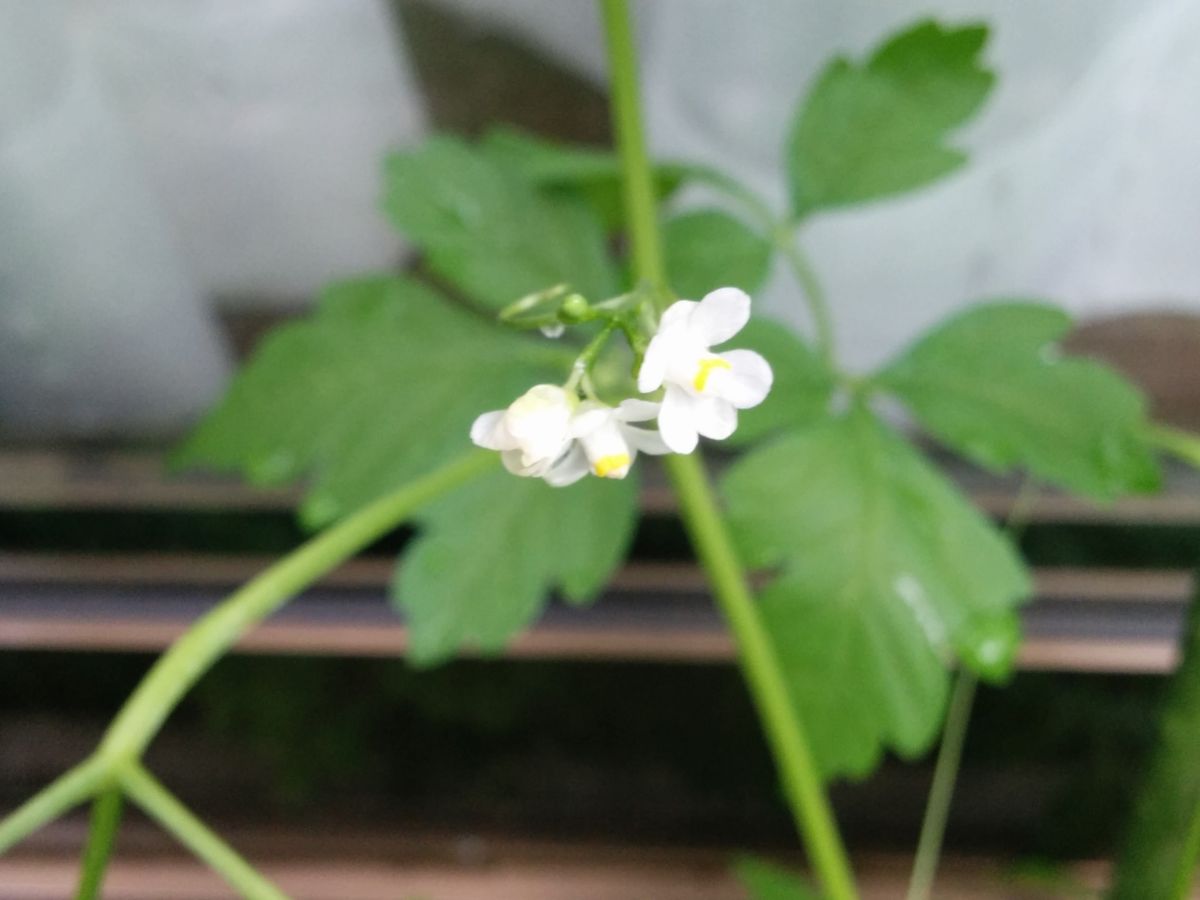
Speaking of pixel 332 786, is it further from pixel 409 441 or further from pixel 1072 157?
pixel 1072 157

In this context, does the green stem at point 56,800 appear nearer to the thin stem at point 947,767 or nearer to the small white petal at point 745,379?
the small white petal at point 745,379

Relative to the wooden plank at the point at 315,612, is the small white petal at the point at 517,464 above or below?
below

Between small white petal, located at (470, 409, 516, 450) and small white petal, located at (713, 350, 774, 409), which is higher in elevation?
small white petal, located at (470, 409, 516, 450)

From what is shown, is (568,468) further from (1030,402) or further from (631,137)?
(1030,402)

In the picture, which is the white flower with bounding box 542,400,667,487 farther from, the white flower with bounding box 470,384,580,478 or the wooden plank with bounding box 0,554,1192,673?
the wooden plank with bounding box 0,554,1192,673

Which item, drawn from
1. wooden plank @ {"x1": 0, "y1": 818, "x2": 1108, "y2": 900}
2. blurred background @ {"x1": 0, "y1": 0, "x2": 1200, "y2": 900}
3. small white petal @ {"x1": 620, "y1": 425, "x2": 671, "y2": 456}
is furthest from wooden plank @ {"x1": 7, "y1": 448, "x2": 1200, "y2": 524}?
small white petal @ {"x1": 620, "y1": 425, "x2": 671, "y2": 456}

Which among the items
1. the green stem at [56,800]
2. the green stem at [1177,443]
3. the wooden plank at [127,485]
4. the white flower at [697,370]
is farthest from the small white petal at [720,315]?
the wooden plank at [127,485]
